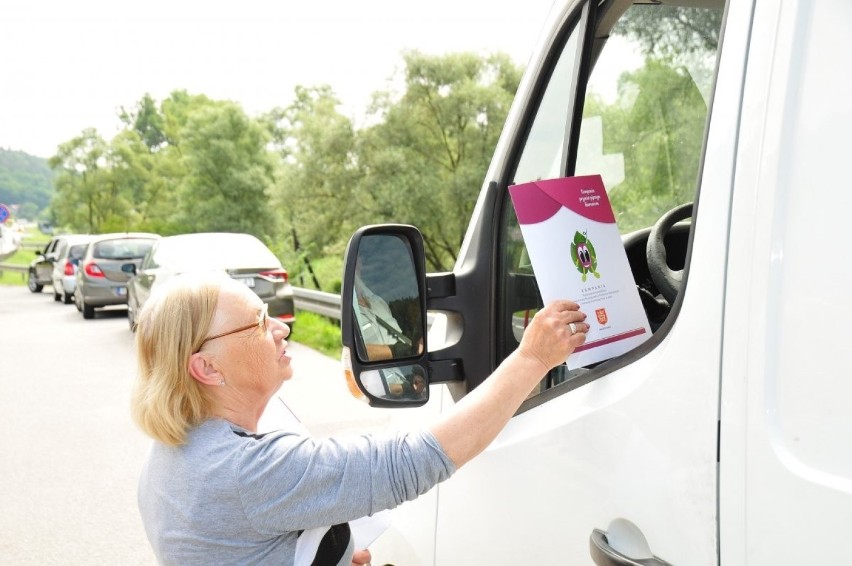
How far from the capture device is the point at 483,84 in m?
25.2

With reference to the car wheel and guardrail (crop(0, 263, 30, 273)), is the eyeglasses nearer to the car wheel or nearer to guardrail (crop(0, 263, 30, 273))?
the car wheel

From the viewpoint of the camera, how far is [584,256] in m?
1.54

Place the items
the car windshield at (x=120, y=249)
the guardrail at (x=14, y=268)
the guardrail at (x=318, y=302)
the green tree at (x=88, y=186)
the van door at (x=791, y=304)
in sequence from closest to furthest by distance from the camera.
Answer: the van door at (x=791, y=304) → the guardrail at (x=318, y=302) → the car windshield at (x=120, y=249) → the guardrail at (x=14, y=268) → the green tree at (x=88, y=186)

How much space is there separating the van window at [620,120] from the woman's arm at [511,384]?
276 mm

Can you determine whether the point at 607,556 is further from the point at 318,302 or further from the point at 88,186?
the point at 88,186

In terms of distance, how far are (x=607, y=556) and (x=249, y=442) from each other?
768 millimetres

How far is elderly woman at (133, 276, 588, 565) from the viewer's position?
1.61 m

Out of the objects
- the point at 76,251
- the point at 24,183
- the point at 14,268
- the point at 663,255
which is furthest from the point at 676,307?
the point at 24,183

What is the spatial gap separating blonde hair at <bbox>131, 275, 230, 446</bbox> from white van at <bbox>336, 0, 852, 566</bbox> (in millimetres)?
340

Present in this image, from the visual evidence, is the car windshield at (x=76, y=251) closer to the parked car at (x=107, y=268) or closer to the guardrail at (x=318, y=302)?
the parked car at (x=107, y=268)

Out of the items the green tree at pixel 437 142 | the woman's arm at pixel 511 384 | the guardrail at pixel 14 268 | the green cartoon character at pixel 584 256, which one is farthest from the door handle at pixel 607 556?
the guardrail at pixel 14 268

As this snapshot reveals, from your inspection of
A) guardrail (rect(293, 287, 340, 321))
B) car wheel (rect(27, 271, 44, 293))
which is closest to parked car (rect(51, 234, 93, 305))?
car wheel (rect(27, 271, 44, 293))

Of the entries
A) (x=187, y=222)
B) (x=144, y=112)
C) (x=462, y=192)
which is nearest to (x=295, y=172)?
(x=462, y=192)

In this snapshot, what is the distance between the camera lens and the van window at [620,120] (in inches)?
73.5
